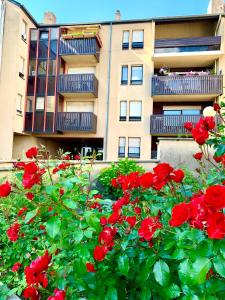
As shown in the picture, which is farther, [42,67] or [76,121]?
[42,67]

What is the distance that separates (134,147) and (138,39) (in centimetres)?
767

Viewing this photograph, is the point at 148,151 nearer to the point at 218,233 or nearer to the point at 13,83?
the point at 13,83

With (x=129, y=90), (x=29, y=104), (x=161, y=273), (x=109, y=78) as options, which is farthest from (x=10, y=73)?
(x=161, y=273)

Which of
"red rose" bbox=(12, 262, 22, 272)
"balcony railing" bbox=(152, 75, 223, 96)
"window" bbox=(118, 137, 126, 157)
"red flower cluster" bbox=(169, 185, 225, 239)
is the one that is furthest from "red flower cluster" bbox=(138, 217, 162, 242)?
"balcony railing" bbox=(152, 75, 223, 96)

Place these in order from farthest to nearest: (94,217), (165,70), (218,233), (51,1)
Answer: (51,1), (165,70), (94,217), (218,233)

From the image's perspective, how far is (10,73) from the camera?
17.0 metres

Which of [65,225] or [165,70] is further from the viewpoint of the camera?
[165,70]

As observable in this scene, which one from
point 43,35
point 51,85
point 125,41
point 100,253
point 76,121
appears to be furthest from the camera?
point 43,35

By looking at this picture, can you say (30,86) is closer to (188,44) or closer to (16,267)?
(188,44)

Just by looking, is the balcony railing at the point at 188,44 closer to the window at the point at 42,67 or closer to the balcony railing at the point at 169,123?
the balcony railing at the point at 169,123

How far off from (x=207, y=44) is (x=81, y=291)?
18607 mm

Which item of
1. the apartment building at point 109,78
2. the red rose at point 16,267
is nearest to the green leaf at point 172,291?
the red rose at point 16,267

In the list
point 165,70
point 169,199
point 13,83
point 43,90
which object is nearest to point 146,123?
point 165,70

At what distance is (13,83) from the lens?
56.0ft
